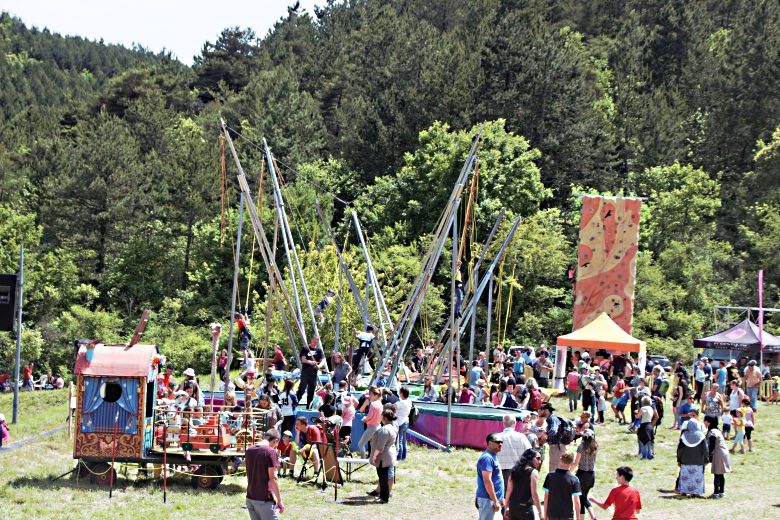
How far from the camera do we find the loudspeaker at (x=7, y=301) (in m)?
14.0

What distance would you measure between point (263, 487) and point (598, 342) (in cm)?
2429

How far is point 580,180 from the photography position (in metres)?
71.1

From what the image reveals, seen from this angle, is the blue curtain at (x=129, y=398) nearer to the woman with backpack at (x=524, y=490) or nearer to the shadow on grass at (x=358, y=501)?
the shadow on grass at (x=358, y=501)

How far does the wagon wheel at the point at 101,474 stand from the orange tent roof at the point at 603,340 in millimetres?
19354

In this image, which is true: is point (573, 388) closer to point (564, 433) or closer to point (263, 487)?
point (564, 433)

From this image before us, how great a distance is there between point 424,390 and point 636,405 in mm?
5347

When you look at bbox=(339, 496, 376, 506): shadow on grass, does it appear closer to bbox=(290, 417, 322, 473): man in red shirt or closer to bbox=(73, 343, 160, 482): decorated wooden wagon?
bbox=(290, 417, 322, 473): man in red shirt

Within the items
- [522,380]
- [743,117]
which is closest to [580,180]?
[743,117]

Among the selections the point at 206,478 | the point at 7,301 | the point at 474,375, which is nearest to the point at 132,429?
the point at 206,478

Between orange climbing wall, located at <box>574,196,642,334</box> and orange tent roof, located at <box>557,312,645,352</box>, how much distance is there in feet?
34.3

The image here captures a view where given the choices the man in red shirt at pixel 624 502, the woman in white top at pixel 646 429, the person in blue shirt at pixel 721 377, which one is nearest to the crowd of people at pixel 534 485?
the man in red shirt at pixel 624 502

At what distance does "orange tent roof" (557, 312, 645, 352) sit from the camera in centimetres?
3784

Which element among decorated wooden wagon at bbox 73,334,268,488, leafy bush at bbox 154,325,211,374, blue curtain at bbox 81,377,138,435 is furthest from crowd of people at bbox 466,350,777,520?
leafy bush at bbox 154,325,211,374

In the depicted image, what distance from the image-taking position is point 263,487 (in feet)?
50.0
